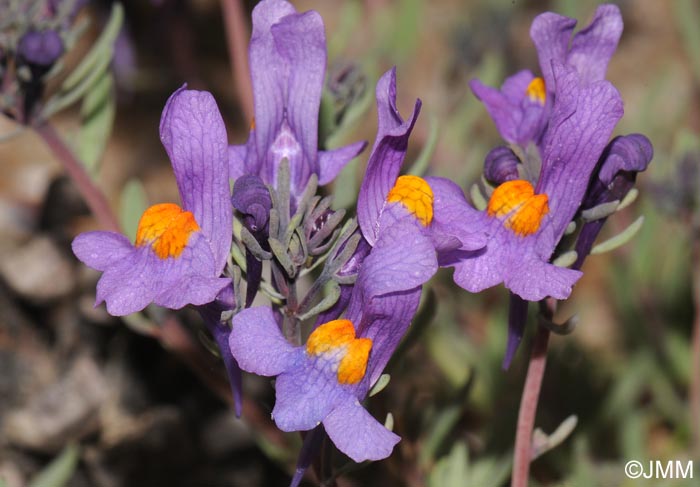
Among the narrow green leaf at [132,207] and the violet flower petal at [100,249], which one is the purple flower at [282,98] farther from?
the narrow green leaf at [132,207]

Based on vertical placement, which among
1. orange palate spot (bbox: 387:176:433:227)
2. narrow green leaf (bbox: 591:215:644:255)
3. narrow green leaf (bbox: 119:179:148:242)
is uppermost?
orange palate spot (bbox: 387:176:433:227)

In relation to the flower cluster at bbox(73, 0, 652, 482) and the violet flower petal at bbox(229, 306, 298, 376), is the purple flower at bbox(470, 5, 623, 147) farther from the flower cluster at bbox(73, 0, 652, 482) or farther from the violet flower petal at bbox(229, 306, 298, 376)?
the violet flower petal at bbox(229, 306, 298, 376)

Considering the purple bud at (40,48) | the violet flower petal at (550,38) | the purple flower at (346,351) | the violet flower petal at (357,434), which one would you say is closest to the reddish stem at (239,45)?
the purple bud at (40,48)

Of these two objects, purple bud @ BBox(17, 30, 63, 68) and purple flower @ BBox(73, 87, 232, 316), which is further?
purple bud @ BBox(17, 30, 63, 68)

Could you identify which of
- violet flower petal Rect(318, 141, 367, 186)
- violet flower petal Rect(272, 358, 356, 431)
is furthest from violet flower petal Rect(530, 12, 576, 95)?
violet flower petal Rect(272, 358, 356, 431)

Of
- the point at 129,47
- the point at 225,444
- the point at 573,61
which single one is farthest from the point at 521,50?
the point at 573,61

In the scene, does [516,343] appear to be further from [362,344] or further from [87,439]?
[87,439]
